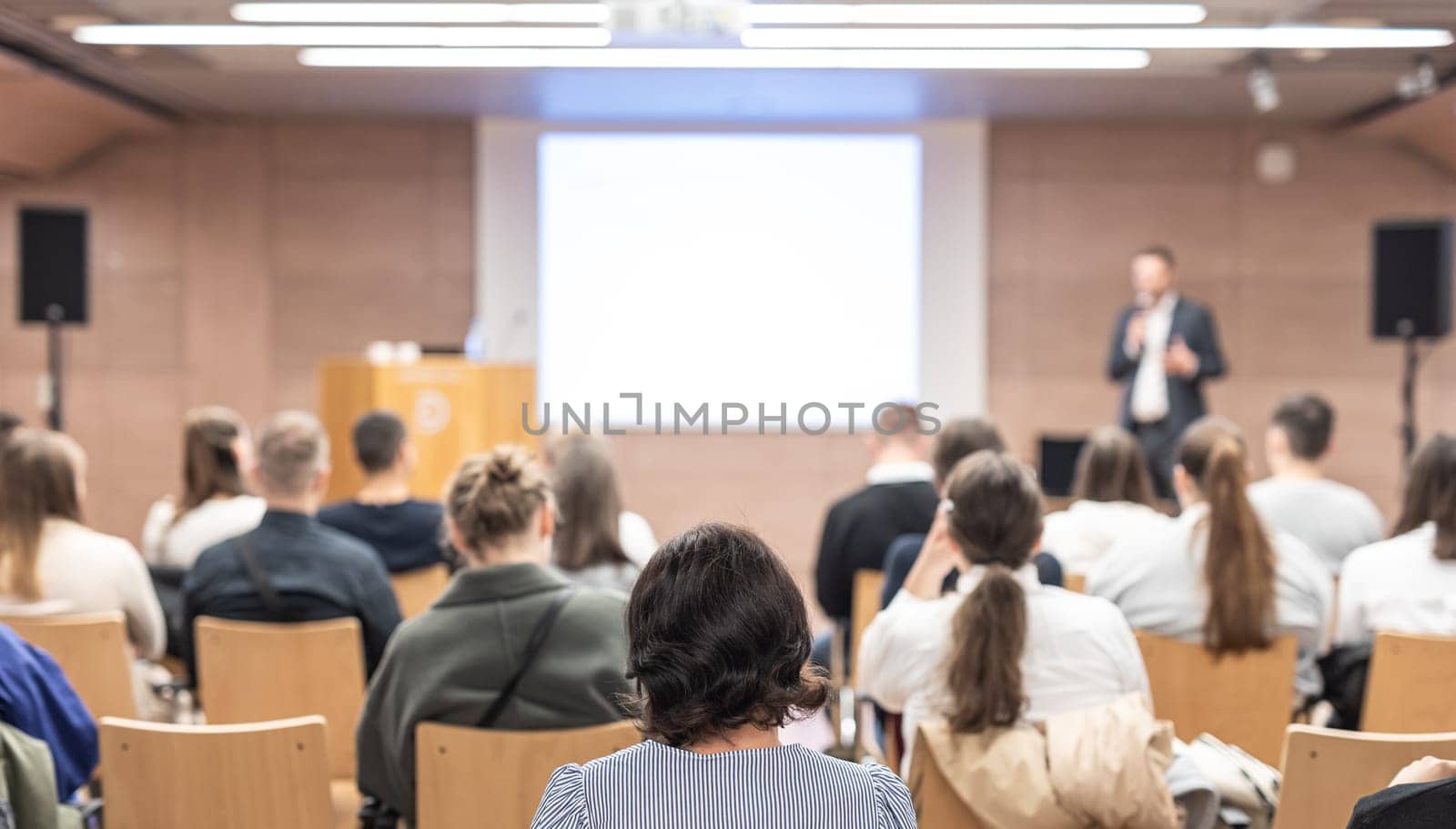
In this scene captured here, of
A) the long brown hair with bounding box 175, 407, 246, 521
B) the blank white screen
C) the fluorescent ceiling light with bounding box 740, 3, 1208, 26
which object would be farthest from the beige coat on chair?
the blank white screen

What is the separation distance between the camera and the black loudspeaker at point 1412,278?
21.0 ft

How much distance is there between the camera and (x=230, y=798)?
215 centimetres

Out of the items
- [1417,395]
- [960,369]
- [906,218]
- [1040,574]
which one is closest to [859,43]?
[906,218]

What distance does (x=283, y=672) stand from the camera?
2.89 meters

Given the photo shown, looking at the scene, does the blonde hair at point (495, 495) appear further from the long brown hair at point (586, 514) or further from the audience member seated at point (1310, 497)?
the audience member seated at point (1310, 497)

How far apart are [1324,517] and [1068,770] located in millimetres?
2271

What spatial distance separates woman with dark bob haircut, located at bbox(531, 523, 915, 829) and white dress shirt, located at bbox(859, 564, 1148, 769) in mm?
910

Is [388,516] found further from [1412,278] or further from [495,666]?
[1412,278]

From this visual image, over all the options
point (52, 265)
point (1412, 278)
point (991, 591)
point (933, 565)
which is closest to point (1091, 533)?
point (933, 565)

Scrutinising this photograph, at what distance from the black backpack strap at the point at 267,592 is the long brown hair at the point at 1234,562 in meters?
2.14

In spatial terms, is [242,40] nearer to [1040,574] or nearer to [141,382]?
[141,382]

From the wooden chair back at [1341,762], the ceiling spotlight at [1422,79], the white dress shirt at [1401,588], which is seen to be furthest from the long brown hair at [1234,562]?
the ceiling spotlight at [1422,79]

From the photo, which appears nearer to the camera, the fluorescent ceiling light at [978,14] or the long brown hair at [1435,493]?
the long brown hair at [1435,493]

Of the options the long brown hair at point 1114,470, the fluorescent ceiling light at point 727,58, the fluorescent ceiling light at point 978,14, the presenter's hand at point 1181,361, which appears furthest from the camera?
the presenter's hand at point 1181,361
